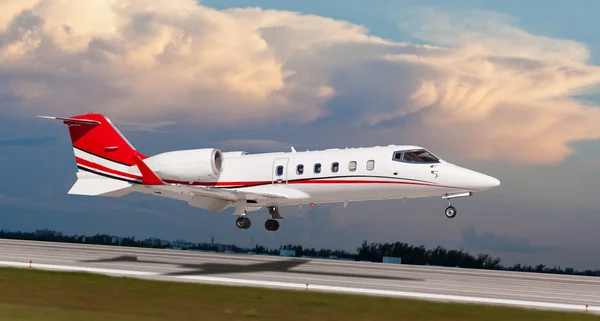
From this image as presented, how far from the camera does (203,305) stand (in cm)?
1966

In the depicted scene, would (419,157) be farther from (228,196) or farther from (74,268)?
(74,268)

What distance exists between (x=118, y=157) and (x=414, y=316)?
76.9ft

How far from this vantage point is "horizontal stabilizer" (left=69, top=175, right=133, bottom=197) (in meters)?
37.8

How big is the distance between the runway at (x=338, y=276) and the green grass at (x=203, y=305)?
9.12 ft

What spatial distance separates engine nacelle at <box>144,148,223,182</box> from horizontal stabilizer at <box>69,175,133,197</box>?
92.6 inches

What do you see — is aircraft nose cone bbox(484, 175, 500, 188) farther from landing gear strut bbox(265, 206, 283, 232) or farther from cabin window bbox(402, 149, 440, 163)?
landing gear strut bbox(265, 206, 283, 232)

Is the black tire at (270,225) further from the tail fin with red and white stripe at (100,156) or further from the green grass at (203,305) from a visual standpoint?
the green grass at (203,305)

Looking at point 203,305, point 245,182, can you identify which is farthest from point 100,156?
point 203,305

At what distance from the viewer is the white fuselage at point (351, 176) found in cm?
3030

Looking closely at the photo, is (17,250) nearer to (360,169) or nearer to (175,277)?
(175,277)

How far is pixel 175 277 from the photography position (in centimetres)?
2806

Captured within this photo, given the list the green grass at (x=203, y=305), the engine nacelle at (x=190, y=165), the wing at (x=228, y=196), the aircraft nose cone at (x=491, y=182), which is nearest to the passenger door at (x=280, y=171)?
the wing at (x=228, y=196)

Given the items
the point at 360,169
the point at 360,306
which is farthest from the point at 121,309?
the point at 360,169

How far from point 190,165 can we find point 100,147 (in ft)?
19.5
